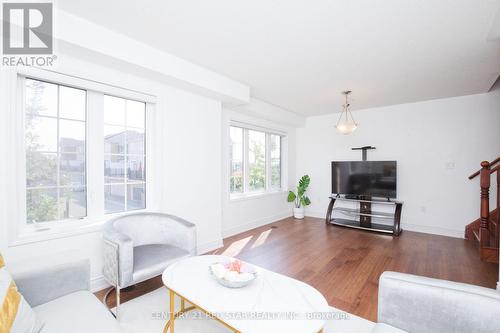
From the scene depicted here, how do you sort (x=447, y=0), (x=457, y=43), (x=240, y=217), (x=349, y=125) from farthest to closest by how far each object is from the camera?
(x=240, y=217), (x=349, y=125), (x=457, y=43), (x=447, y=0)

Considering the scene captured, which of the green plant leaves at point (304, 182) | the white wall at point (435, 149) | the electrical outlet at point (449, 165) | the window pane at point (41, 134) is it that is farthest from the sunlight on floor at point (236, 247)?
the electrical outlet at point (449, 165)

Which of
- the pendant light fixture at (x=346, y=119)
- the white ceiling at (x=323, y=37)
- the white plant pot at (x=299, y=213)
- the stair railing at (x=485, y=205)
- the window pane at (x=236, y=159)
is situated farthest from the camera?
the white plant pot at (x=299, y=213)

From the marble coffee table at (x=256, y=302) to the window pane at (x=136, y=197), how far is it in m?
1.35

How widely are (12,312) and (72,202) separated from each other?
156cm

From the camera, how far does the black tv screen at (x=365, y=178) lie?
15.1 feet

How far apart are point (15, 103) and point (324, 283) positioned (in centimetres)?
344

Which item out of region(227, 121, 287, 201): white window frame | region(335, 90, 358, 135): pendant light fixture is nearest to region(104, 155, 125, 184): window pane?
region(227, 121, 287, 201): white window frame

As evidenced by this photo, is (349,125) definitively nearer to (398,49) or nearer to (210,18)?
(398,49)

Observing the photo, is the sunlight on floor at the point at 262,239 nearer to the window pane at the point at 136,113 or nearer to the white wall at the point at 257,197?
the white wall at the point at 257,197

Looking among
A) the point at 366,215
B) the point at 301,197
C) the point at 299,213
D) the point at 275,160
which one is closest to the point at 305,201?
the point at 301,197

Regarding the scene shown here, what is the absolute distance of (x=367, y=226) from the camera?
4738 millimetres

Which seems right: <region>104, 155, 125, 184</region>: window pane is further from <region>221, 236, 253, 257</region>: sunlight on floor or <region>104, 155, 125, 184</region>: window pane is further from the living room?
<region>221, 236, 253, 257</region>: sunlight on floor

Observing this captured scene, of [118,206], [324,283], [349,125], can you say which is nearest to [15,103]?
[118,206]

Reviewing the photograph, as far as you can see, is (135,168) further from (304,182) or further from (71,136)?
(304,182)
